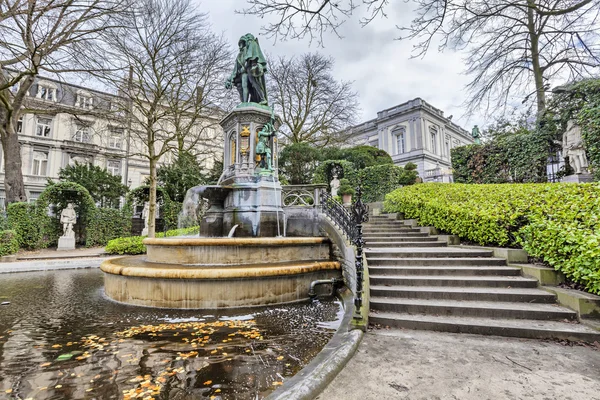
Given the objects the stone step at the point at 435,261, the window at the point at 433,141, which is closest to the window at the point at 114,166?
the stone step at the point at 435,261

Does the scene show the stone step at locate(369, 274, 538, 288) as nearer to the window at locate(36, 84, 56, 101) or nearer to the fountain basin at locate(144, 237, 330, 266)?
the fountain basin at locate(144, 237, 330, 266)

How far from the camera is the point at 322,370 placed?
2.51 meters

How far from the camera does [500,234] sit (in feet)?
20.0

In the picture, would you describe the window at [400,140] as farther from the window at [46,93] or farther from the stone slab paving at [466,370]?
the window at [46,93]

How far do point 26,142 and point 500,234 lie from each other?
40.3 m

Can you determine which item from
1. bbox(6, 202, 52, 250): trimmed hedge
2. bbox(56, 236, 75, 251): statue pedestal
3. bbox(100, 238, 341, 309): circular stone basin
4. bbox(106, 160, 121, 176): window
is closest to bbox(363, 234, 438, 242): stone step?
bbox(100, 238, 341, 309): circular stone basin

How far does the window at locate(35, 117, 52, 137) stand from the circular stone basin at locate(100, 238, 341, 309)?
34.7 m

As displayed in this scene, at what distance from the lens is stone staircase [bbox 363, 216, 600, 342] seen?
3.74m

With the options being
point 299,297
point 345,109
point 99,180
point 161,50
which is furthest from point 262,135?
point 99,180

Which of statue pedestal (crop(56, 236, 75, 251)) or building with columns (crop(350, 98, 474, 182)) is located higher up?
building with columns (crop(350, 98, 474, 182))

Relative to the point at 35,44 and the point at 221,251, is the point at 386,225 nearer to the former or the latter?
the point at 221,251

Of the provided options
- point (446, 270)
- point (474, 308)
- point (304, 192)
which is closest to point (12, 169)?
point (304, 192)

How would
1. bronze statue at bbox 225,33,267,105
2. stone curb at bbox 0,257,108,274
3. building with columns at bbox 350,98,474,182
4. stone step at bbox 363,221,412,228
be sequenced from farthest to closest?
building with columns at bbox 350,98,474,182 < bronze statue at bbox 225,33,267,105 < stone step at bbox 363,221,412,228 < stone curb at bbox 0,257,108,274

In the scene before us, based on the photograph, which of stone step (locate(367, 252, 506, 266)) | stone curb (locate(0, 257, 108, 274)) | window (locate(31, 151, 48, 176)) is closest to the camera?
stone step (locate(367, 252, 506, 266))
